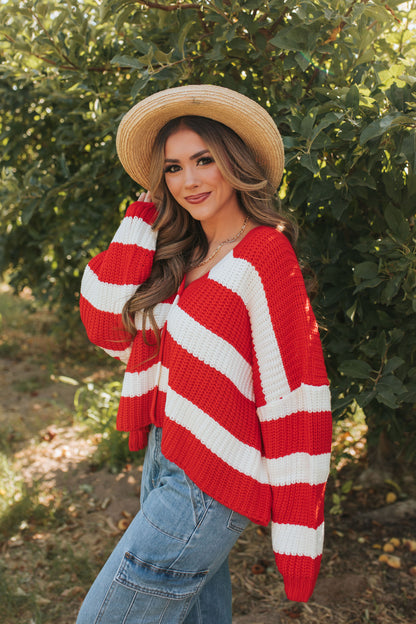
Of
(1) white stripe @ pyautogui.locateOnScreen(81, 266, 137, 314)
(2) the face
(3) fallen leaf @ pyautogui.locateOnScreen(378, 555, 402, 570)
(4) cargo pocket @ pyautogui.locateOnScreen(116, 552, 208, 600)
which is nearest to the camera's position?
(4) cargo pocket @ pyautogui.locateOnScreen(116, 552, 208, 600)

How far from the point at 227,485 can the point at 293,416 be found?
260mm

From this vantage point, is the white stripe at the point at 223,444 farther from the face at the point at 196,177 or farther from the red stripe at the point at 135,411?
the face at the point at 196,177

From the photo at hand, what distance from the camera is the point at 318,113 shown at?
181 centimetres

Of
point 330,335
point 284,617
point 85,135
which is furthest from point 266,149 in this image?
point 284,617

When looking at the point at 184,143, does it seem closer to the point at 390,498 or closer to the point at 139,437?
the point at 139,437

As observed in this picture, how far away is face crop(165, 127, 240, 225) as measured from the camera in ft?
5.77

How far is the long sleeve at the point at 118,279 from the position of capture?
188cm

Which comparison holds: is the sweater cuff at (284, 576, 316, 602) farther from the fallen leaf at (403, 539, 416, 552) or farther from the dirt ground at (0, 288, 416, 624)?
the fallen leaf at (403, 539, 416, 552)

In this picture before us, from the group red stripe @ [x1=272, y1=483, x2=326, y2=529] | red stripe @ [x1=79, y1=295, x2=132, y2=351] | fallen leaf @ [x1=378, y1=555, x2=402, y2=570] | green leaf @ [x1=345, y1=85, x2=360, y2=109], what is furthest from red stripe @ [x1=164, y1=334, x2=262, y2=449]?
fallen leaf @ [x1=378, y1=555, x2=402, y2=570]

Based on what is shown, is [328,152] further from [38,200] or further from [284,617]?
[284,617]

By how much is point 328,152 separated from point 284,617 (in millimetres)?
1909

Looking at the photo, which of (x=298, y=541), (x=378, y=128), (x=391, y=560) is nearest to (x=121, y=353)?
(x=298, y=541)

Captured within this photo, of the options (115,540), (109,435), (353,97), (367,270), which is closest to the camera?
(353,97)

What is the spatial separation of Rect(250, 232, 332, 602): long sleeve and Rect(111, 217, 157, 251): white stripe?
0.51 m
